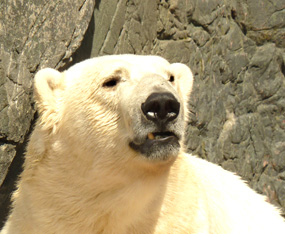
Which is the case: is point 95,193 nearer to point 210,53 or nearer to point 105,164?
point 105,164

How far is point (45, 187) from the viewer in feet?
10.6

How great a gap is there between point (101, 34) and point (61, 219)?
102 inches

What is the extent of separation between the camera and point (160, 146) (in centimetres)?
274

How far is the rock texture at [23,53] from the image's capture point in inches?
162

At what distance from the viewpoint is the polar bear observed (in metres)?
2.90

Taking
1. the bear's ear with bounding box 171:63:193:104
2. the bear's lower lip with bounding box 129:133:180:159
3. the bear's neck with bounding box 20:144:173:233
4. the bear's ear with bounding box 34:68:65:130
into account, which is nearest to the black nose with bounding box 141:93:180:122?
the bear's lower lip with bounding box 129:133:180:159

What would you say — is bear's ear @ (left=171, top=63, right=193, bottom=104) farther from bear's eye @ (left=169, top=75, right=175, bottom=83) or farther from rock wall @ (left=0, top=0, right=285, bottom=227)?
rock wall @ (left=0, top=0, right=285, bottom=227)

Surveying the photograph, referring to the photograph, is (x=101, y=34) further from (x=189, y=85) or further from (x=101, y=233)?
(x=101, y=233)

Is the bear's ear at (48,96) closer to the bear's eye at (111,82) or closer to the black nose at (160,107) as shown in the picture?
the bear's eye at (111,82)

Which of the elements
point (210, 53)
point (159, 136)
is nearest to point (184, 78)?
point (159, 136)

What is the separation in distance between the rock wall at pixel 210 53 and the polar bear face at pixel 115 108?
3.33 ft

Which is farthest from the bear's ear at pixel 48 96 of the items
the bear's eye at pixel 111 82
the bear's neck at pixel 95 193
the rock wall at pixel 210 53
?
the rock wall at pixel 210 53

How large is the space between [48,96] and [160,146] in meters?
0.98

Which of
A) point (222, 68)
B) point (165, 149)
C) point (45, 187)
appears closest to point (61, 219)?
point (45, 187)
